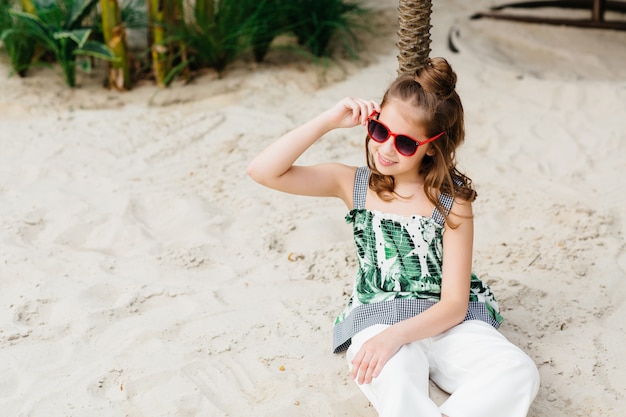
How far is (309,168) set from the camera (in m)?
2.59

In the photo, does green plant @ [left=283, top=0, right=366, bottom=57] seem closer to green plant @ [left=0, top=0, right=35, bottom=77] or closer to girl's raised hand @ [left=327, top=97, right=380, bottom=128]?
green plant @ [left=0, top=0, right=35, bottom=77]

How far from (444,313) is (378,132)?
0.56 metres

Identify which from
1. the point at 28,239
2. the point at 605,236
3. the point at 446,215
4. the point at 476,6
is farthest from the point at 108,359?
the point at 476,6

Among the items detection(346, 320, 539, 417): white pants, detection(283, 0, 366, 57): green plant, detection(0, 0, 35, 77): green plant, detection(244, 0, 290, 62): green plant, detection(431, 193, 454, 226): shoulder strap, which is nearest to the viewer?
detection(346, 320, 539, 417): white pants

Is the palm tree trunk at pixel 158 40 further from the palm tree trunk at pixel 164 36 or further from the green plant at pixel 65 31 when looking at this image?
the green plant at pixel 65 31

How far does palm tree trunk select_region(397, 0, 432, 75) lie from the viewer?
278cm

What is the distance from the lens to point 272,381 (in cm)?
256

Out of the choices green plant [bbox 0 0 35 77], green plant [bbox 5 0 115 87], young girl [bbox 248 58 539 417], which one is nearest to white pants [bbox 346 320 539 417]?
young girl [bbox 248 58 539 417]

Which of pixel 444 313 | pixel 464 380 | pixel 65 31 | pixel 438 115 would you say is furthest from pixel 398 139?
pixel 65 31

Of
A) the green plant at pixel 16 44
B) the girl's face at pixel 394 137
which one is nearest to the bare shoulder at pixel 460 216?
the girl's face at pixel 394 137

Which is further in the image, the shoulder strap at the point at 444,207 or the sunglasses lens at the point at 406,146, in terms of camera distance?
the shoulder strap at the point at 444,207

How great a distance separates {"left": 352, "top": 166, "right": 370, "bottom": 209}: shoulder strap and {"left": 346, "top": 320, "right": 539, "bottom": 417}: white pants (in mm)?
408

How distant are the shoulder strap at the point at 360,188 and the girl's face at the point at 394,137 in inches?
6.3

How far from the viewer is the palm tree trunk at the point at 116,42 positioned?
4.71m
